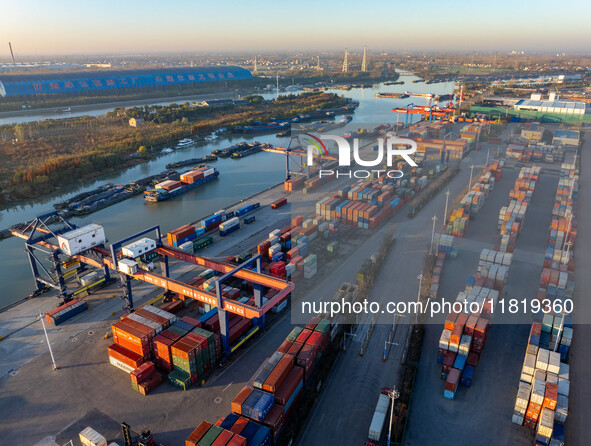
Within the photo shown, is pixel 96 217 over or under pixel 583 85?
under

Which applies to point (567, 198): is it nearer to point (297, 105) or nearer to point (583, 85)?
point (297, 105)

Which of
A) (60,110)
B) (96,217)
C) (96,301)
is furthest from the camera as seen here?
(60,110)

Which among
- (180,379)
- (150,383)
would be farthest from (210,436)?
(150,383)

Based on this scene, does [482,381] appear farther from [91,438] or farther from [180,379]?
[91,438]

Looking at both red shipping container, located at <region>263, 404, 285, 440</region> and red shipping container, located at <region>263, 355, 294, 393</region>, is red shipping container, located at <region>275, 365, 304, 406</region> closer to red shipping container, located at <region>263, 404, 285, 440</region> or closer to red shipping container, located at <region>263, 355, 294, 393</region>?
red shipping container, located at <region>263, 355, 294, 393</region>

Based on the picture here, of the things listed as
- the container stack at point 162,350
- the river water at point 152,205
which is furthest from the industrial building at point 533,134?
the container stack at point 162,350

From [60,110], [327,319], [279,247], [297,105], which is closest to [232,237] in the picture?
[279,247]
